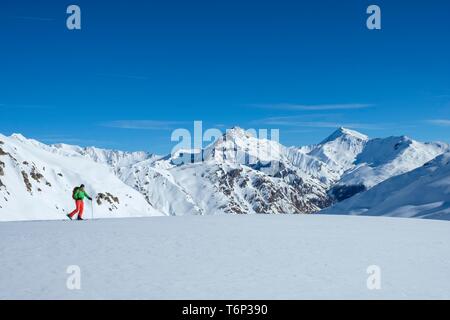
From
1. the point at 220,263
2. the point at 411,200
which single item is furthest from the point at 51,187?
the point at 220,263

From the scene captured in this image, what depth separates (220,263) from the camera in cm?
1278

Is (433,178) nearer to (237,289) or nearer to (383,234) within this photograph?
(383,234)

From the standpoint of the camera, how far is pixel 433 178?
10662cm

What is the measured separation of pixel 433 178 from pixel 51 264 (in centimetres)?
10902

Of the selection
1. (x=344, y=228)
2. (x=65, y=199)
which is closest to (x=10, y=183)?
(x=65, y=199)

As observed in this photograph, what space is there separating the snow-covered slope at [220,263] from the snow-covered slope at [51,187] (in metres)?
73.2

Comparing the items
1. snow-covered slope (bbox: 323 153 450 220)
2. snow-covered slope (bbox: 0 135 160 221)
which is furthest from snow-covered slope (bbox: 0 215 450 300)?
snow-covered slope (bbox: 0 135 160 221)

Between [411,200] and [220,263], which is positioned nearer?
[220,263]

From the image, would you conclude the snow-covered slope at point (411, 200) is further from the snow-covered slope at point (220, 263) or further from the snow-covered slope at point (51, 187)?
the snow-covered slope at point (51, 187)

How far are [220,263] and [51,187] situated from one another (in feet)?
369

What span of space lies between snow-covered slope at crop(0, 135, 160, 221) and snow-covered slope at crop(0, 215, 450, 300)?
7319cm

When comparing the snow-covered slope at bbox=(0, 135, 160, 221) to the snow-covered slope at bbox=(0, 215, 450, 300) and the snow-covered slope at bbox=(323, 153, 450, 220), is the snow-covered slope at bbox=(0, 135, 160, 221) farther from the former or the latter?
the snow-covered slope at bbox=(0, 215, 450, 300)

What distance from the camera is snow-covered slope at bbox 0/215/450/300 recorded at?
9.88m

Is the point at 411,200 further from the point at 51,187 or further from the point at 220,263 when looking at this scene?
the point at 51,187
